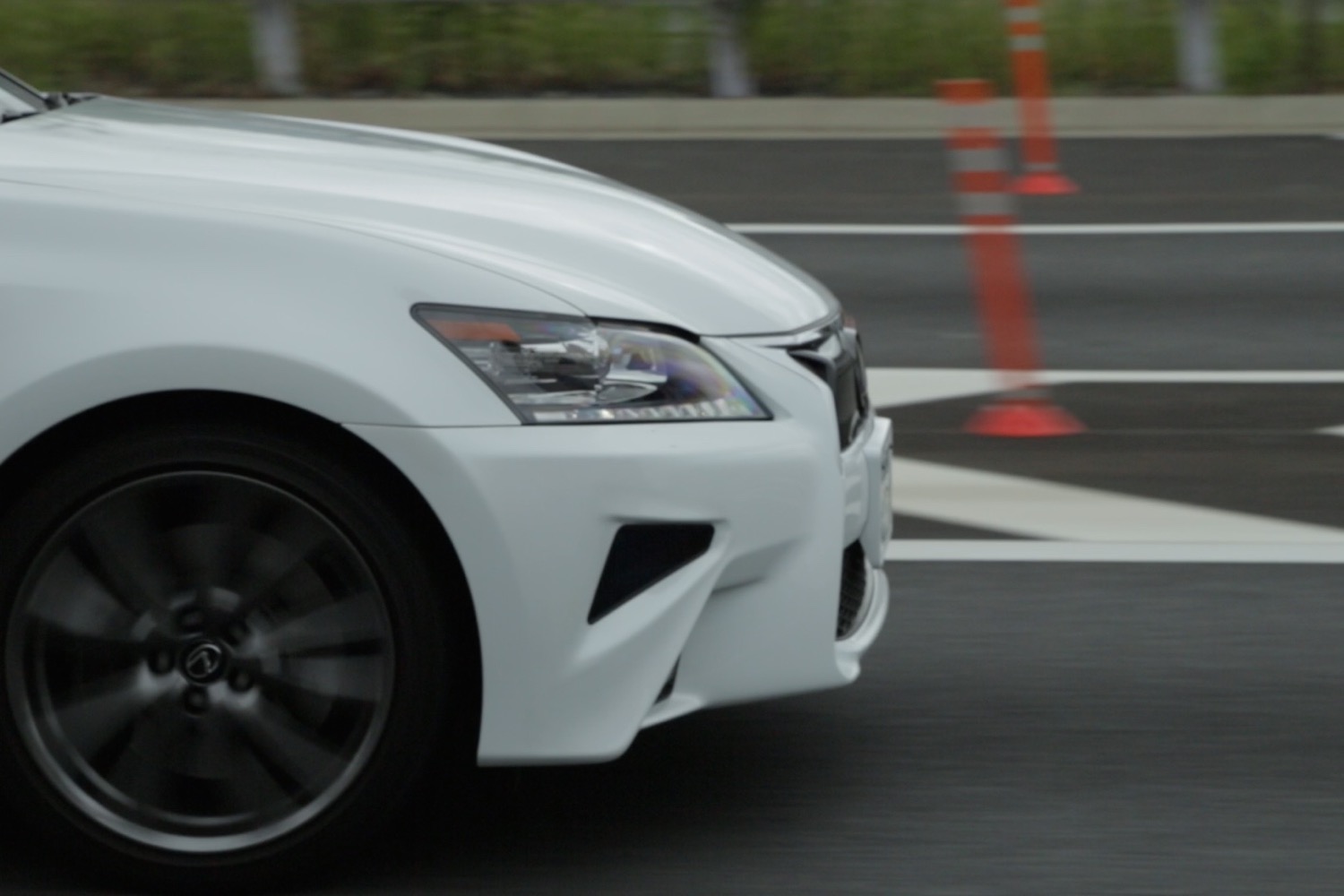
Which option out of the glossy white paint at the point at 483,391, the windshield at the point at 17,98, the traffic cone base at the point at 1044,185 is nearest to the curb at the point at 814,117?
the traffic cone base at the point at 1044,185

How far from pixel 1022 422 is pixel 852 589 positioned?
3.17 meters

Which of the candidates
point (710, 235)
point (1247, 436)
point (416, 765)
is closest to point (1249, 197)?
point (1247, 436)

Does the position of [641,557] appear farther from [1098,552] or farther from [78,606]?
[1098,552]

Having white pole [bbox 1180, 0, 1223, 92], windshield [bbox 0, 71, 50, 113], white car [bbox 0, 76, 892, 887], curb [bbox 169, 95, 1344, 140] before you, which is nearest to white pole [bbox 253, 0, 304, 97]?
curb [bbox 169, 95, 1344, 140]

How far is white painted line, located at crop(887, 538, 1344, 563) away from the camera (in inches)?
221

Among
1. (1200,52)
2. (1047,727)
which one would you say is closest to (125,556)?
(1047,727)

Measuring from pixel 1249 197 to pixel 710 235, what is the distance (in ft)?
25.7

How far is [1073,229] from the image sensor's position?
1091 cm

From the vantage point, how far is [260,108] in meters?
14.1

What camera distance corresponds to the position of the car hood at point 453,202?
3510mm

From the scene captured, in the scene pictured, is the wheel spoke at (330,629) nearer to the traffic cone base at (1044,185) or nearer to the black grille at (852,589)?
the black grille at (852,589)

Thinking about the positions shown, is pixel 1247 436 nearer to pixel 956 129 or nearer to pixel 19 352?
pixel 956 129

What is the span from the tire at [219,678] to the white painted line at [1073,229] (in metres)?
7.36

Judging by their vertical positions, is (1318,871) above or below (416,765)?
below
